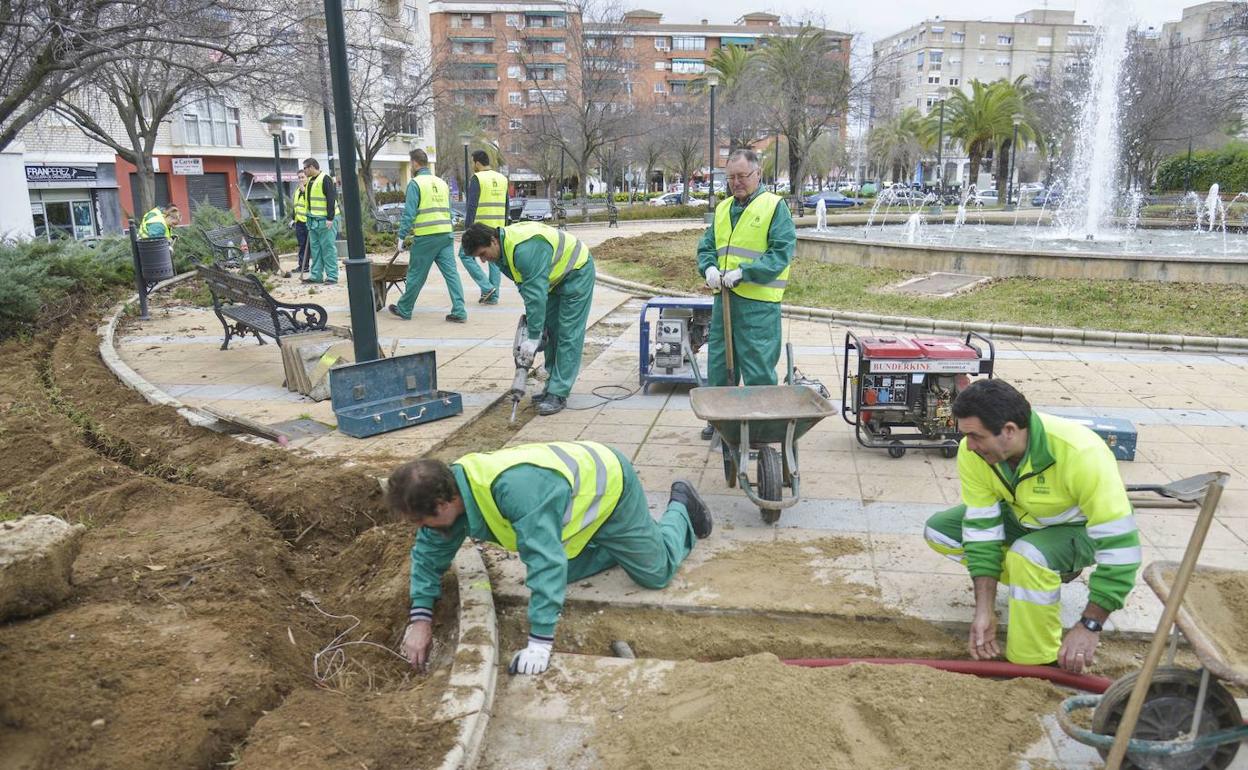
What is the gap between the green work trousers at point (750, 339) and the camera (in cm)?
543

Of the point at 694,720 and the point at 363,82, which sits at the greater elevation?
the point at 363,82

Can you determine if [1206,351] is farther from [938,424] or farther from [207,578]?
[207,578]

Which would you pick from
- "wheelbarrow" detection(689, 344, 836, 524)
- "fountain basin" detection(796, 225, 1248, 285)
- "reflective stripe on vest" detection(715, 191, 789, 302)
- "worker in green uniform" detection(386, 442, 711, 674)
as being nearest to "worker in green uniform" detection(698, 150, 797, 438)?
"reflective stripe on vest" detection(715, 191, 789, 302)

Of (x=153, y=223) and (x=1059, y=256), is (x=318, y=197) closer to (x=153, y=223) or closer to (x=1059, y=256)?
(x=153, y=223)

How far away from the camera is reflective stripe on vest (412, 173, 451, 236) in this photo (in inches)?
389

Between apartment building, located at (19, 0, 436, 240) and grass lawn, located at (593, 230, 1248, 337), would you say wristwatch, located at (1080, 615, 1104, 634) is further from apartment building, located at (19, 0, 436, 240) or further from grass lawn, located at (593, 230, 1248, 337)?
apartment building, located at (19, 0, 436, 240)

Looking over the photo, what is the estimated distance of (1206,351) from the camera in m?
8.36

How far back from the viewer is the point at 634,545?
3.73m

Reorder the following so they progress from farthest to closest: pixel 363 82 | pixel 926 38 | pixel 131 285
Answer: pixel 926 38
pixel 363 82
pixel 131 285

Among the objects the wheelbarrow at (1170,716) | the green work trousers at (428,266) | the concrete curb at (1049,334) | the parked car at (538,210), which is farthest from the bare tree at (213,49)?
the parked car at (538,210)

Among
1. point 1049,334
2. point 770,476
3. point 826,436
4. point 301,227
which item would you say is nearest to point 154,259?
point 301,227

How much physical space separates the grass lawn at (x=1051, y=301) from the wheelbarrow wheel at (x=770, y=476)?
5.92 m

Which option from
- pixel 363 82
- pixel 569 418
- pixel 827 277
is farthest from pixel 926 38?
pixel 569 418

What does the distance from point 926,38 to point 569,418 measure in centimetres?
9378
